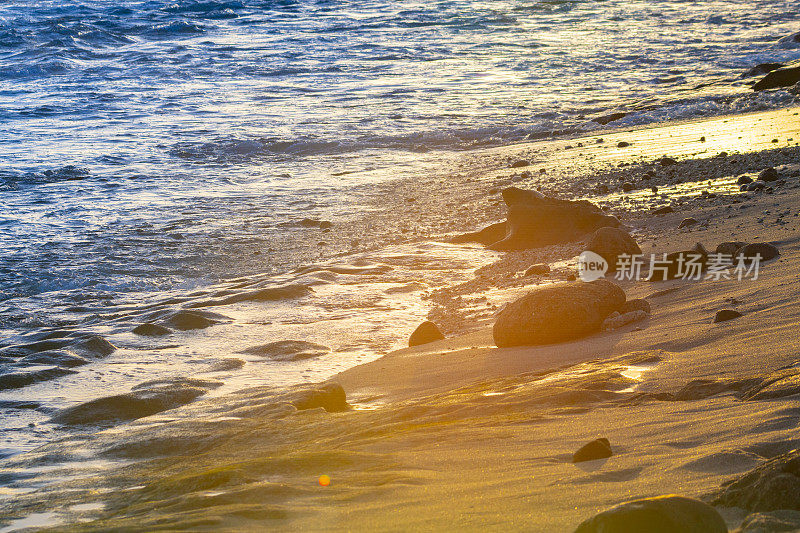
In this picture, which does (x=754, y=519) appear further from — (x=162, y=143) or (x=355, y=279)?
(x=162, y=143)

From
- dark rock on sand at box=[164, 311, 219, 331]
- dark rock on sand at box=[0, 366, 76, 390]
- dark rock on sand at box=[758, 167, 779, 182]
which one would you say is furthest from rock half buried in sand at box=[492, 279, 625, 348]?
dark rock on sand at box=[758, 167, 779, 182]

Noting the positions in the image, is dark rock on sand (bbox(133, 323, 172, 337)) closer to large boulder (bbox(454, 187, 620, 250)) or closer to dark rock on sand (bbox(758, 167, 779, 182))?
large boulder (bbox(454, 187, 620, 250))

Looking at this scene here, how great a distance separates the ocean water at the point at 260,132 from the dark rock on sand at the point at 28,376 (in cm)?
2

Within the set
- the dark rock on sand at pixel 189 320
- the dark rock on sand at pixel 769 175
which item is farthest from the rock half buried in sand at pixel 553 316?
the dark rock on sand at pixel 769 175

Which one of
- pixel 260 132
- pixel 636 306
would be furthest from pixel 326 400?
pixel 260 132

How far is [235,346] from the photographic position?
588 centimetres

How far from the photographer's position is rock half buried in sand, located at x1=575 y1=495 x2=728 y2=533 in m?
1.91

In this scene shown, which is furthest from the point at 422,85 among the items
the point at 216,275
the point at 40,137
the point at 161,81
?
the point at 216,275

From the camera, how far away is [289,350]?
18.8ft

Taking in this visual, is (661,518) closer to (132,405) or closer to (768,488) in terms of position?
(768,488)

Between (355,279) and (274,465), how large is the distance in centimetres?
451

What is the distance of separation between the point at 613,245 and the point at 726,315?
2141 mm

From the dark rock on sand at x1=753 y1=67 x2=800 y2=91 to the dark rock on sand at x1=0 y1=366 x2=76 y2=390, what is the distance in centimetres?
1372

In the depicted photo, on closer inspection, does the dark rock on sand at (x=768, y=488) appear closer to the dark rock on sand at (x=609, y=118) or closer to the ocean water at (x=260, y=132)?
the ocean water at (x=260, y=132)
